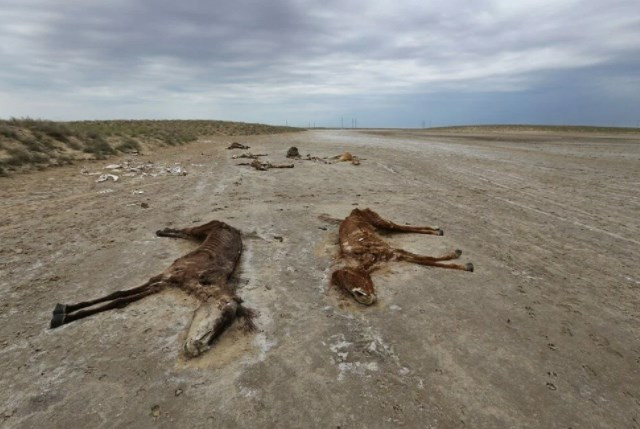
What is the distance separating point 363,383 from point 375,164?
47.2ft

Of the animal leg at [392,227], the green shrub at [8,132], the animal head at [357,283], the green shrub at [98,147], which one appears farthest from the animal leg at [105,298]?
the green shrub at [98,147]

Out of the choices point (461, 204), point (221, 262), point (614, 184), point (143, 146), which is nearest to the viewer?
point (221, 262)

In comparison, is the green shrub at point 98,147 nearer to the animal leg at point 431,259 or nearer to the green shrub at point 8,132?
the green shrub at point 8,132

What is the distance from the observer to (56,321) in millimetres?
3949

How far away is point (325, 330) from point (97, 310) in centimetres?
241

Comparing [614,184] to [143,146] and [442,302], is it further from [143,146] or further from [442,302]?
[143,146]

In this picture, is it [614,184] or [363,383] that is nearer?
[363,383]

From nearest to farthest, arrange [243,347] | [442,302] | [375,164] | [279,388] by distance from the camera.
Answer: [279,388] < [243,347] < [442,302] < [375,164]

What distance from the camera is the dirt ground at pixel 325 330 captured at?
3.00m

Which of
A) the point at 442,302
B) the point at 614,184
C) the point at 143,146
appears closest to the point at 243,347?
the point at 442,302

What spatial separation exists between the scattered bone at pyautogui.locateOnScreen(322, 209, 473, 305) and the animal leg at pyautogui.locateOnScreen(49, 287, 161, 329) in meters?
2.21

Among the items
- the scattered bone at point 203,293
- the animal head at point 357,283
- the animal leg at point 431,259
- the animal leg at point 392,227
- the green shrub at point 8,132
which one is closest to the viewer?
the scattered bone at point 203,293

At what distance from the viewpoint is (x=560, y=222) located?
26.6 feet

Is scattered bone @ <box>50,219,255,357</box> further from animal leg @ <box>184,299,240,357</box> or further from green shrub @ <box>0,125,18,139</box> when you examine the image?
green shrub @ <box>0,125,18,139</box>
